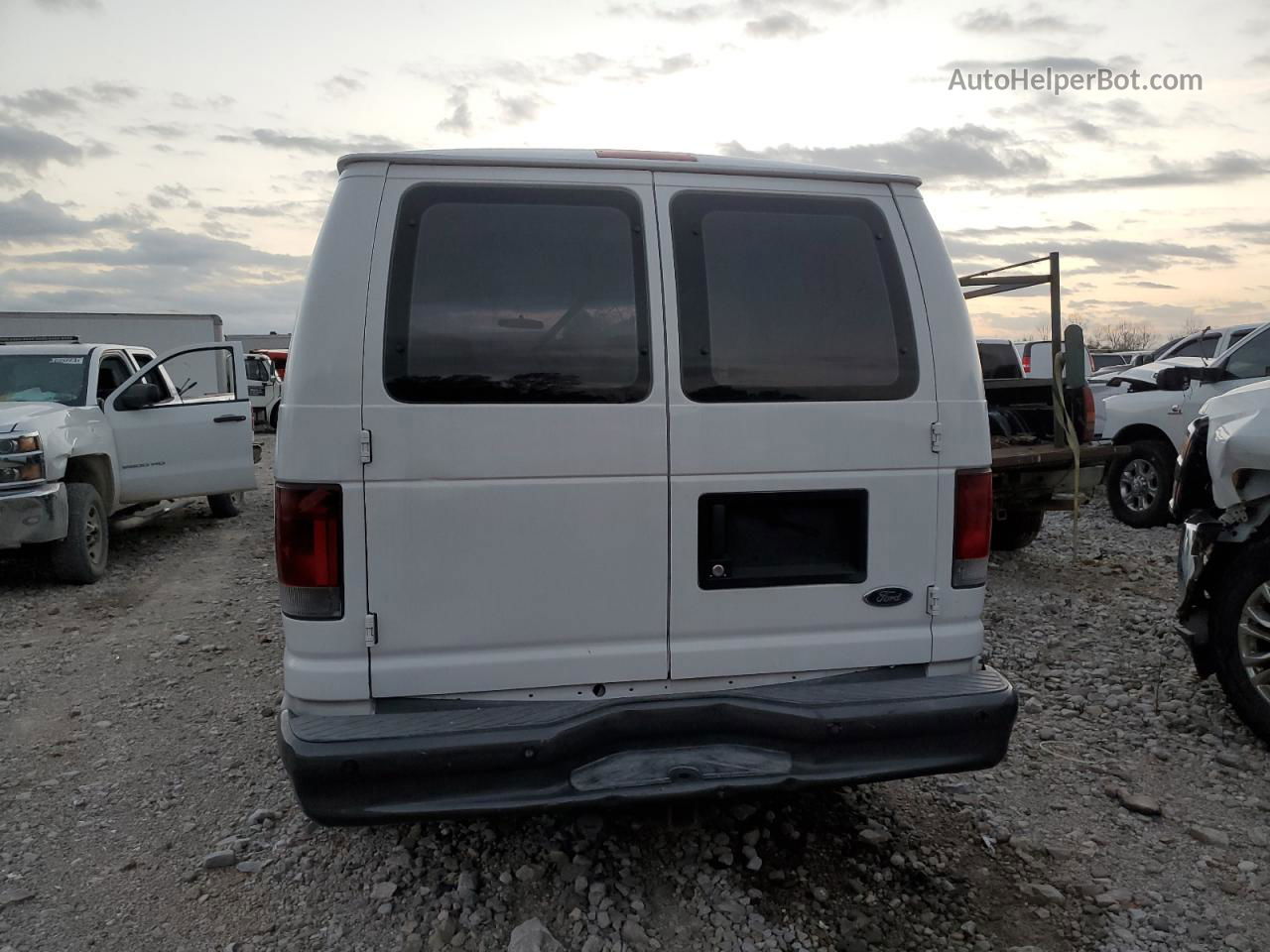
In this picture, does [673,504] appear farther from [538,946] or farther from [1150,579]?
[1150,579]

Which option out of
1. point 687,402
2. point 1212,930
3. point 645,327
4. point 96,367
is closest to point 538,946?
Result: point 687,402

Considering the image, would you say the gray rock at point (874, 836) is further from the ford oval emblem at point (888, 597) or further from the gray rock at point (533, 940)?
the gray rock at point (533, 940)

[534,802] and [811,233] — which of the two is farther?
[811,233]

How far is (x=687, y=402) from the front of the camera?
2.74 meters

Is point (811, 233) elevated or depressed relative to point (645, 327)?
elevated

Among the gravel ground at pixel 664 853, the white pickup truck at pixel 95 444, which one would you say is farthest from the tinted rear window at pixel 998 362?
the white pickup truck at pixel 95 444

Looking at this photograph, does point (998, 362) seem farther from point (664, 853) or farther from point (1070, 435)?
point (664, 853)

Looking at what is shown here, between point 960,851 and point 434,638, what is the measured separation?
1.99 m

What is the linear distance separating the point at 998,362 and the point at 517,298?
975 centimetres

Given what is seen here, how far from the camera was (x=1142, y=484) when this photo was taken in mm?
9016

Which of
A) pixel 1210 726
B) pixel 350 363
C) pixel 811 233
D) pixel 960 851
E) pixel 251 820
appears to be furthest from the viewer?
pixel 1210 726

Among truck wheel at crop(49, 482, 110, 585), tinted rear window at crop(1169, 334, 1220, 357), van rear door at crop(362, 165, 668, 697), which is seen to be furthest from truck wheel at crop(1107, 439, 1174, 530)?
truck wheel at crop(49, 482, 110, 585)

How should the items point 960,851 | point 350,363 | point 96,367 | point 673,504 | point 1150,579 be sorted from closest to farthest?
point 350,363, point 673,504, point 960,851, point 1150,579, point 96,367

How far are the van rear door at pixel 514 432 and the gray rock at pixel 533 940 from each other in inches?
28.6
